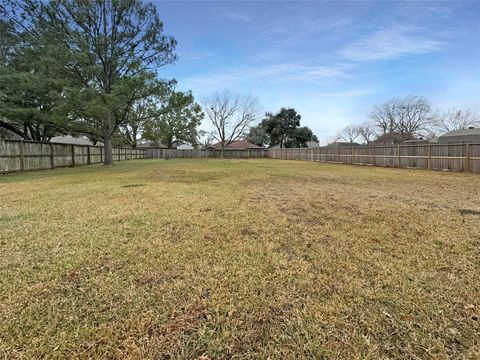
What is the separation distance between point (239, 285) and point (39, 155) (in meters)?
14.9

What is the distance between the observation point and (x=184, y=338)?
1510 millimetres

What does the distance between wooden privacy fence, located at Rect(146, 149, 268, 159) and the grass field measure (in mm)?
34612

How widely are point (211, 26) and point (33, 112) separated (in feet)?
34.2

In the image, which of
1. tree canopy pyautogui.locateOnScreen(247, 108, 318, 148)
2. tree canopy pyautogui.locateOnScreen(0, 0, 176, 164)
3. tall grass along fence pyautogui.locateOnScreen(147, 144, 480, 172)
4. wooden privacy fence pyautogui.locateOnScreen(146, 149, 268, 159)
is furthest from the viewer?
tree canopy pyautogui.locateOnScreen(247, 108, 318, 148)

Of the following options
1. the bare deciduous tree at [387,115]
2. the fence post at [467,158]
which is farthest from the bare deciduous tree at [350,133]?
the fence post at [467,158]

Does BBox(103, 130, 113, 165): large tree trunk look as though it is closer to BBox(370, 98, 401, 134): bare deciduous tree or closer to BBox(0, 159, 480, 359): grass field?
BBox(0, 159, 480, 359): grass field

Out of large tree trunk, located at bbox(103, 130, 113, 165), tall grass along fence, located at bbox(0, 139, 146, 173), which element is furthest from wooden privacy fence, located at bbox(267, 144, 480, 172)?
tall grass along fence, located at bbox(0, 139, 146, 173)

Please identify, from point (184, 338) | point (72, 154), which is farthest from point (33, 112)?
point (184, 338)

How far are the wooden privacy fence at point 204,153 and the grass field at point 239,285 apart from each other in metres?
34.6

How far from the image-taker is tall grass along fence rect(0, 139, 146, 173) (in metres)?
10.8

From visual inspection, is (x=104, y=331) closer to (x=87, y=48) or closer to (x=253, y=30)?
(x=253, y=30)

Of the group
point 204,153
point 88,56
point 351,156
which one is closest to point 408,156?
point 351,156

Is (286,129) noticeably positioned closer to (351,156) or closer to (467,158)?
(351,156)

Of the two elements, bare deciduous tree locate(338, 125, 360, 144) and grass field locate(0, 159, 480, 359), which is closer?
grass field locate(0, 159, 480, 359)
